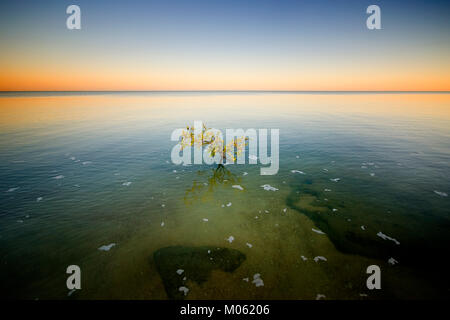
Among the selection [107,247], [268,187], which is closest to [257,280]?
[107,247]

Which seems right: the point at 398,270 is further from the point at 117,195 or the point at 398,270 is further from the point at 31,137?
the point at 31,137

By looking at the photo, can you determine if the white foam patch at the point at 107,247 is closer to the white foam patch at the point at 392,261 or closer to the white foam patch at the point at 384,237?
the white foam patch at the point at 392,261

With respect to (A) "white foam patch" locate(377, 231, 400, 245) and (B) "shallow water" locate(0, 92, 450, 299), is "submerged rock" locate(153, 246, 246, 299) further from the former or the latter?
(A) "white foam patch" locate(377, 231, 400, 245)

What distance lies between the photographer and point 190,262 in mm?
8312

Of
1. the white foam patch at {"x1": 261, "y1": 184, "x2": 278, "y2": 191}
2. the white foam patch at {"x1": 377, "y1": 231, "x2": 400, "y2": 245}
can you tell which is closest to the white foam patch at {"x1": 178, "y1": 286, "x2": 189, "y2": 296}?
the white foam patch at {"x1": 261, "y1": 184, "x2": 278, "y2": 191}

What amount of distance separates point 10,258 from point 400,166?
1096 inches

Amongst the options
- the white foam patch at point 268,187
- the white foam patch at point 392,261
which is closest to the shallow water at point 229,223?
the white foam patch at point 392,261

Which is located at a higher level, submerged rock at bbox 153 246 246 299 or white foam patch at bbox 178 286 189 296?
submerged rock at bbox 153 246 246 299

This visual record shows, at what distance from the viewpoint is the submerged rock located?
7.40m

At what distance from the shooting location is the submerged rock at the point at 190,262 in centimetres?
740

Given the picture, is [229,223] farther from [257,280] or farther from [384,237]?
[384,237]

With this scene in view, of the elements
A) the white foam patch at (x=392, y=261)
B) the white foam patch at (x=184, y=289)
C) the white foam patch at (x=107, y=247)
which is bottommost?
the white foam patch at (x=184, y=289)
